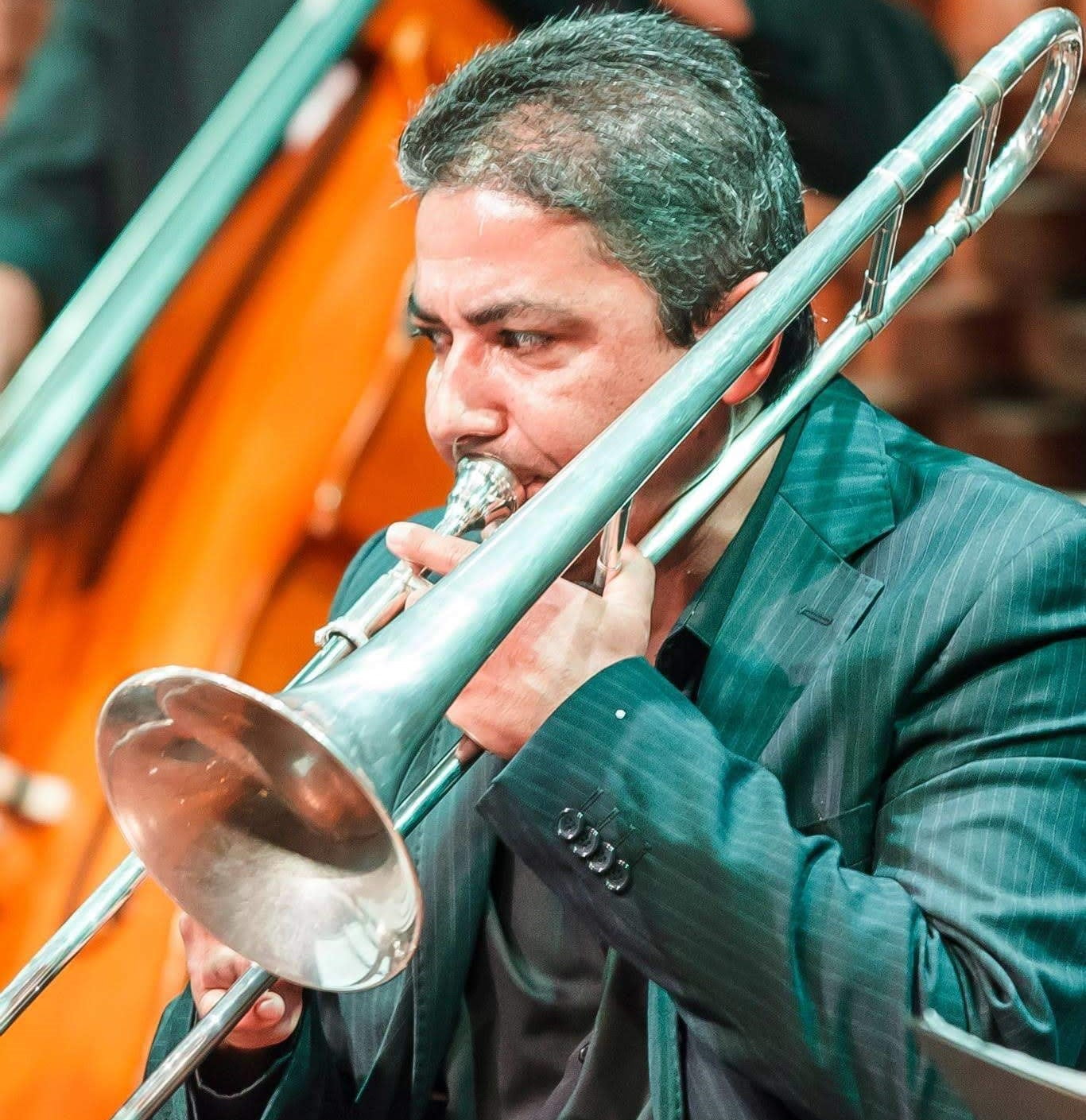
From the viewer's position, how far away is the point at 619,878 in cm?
115

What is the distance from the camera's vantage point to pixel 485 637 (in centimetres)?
100

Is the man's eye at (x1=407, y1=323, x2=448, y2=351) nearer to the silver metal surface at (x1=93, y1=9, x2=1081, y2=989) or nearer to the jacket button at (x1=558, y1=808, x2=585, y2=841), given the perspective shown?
the silver metal surface at (x1=93, y1=9, x2=1081, y2=989)

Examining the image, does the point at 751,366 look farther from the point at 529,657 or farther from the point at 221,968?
the point at 221,968

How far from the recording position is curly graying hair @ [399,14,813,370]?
1462 millimetres

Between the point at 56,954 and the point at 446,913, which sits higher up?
the point at 56,954

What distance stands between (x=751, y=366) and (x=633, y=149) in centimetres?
27

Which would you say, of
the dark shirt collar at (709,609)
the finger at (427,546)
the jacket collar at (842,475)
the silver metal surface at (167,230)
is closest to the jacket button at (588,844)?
the finger at (427,546)

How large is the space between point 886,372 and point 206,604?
1.17m

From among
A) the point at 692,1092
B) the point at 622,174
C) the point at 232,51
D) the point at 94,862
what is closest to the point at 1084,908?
the point at 692,1092

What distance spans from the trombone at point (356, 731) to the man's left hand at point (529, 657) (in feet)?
0.21

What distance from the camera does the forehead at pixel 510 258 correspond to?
4.69ft

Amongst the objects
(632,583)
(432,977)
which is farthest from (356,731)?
(432,977)

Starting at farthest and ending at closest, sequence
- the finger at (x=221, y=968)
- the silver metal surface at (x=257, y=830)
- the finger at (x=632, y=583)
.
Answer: the finger at (x=221, y=968) < the finger at (x=632, y=583) < the silver metal surface at (x=257, y=830)

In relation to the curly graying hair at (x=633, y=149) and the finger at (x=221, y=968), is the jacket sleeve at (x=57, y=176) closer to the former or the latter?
the curly graying hair at (x=633, y=149)
